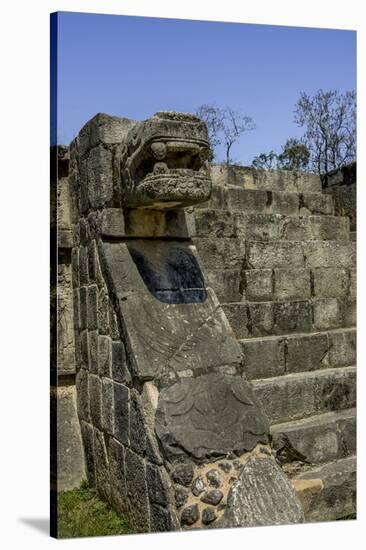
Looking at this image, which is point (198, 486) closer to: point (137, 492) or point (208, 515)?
point (208, 515)

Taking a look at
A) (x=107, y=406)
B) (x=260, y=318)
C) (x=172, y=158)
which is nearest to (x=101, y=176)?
(x=172, y=158)

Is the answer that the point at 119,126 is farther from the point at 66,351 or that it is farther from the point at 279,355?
the point at 279,355

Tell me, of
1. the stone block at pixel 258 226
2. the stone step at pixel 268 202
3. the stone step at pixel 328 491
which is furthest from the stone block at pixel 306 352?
the stone step at pixel 268 202

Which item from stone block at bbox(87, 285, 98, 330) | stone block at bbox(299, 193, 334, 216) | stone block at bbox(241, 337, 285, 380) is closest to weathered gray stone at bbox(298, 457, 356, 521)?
stone block at bbox(241, 337, 285, 380)

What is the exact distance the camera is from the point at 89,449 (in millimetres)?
5055

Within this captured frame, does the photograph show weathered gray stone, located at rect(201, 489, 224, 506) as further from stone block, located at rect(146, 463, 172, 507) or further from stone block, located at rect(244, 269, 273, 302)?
stone block, located at rect(244, 269, 273, 302)

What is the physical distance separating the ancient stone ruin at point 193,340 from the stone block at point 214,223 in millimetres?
14

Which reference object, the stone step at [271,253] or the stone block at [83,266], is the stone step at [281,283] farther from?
the stone block at [83,266]

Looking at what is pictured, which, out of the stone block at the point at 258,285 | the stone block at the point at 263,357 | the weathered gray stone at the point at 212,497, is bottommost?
the weathered gray stone at the point at 212,497

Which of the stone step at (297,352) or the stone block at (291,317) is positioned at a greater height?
the stone block at (291,317)

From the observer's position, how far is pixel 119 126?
15.4 feet

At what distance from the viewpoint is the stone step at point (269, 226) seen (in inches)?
220

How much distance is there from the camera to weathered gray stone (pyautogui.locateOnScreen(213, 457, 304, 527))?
384 centimetres

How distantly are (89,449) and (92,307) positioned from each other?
3.46 ft
